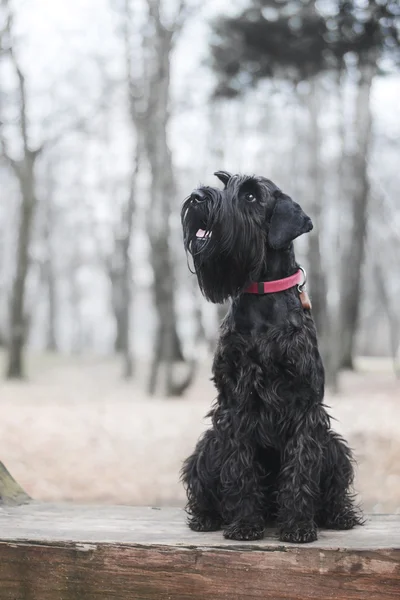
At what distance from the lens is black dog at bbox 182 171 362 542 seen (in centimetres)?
284

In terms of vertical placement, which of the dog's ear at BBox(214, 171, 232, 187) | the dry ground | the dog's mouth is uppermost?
the dog's ear at BBox(214, 171, 232, 187)

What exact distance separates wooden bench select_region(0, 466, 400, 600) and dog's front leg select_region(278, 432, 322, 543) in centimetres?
8

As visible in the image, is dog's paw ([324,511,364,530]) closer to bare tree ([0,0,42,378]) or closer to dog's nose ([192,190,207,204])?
dog's nose ([192,190,207,204])

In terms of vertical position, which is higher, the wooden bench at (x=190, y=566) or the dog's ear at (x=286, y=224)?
the dog's ear at (x=286, y=224)

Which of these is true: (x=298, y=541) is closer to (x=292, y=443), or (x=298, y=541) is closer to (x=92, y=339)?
(x=292, y=443)

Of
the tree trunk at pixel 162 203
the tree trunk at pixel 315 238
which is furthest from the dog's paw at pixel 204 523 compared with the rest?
the tree trunk at pixel 315 238

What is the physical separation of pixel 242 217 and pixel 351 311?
13421mm

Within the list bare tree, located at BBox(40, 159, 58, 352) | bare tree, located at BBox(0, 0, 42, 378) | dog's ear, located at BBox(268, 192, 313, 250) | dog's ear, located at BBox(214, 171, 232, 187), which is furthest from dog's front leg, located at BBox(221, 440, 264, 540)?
bare tree, located at BBox(40, 159, 58, 352)

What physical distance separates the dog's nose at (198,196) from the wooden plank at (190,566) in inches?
55.5

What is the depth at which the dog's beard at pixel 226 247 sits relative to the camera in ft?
9.36

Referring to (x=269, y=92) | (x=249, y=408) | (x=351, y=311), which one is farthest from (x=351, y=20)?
(x=351, y=311)

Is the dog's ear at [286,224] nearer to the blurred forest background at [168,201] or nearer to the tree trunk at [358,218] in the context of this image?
the blurred forest background at [168,201]

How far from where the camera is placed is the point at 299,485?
283 cm

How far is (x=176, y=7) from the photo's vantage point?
496 inches
